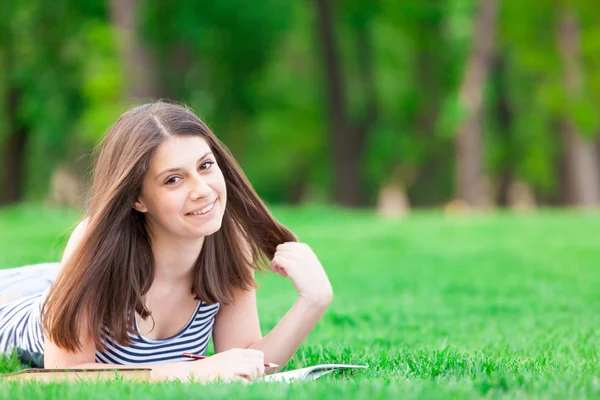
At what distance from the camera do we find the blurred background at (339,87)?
21.1 metres

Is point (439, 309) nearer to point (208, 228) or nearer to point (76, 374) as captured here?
point (208, 228)

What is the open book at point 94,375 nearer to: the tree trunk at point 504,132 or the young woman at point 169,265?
the young woman at point 169,265

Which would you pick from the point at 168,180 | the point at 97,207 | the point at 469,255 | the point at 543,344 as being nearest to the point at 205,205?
the point at 168,180

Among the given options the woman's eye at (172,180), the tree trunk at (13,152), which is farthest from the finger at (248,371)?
the tree trunk at (13,152)

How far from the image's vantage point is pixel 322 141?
3073cm

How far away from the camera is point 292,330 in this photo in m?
3.83

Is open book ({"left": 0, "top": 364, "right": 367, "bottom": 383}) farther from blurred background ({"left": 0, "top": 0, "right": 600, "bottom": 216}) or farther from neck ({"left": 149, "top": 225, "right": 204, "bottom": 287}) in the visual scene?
blurred background ({"left": 0, "top": 0, "right": 600, "bottom": 216})

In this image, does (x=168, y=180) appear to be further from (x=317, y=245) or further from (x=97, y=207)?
(x=317, y=245)

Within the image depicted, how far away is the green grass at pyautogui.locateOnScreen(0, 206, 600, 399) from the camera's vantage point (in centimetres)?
297

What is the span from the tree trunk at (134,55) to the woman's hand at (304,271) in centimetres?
1501

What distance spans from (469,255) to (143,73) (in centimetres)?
1041

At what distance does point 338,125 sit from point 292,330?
69.2 feet

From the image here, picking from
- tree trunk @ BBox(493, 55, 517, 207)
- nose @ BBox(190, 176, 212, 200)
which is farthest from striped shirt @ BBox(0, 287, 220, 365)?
tree trunk @ BBox(493, 55, 517, 207)

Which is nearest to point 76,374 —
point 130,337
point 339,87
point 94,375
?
point 94,375
